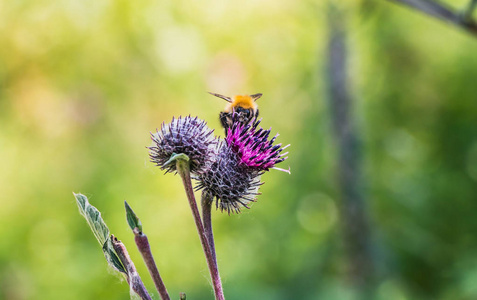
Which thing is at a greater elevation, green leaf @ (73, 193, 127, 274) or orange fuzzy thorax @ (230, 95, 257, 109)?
orange fuzzy thorax @ (230, 95, 257, 109)

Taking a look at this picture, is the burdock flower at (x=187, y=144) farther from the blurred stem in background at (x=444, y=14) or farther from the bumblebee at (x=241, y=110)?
the blurred stem in background at (x=444, y=14)

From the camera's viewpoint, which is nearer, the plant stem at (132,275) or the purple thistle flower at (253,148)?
the plant stem at (132,275)

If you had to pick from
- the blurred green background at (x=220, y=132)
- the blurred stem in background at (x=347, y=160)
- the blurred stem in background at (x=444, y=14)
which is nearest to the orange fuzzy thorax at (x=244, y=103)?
the blurred stem in background at (x=444, y=14)

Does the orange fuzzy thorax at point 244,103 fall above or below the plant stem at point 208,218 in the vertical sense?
above

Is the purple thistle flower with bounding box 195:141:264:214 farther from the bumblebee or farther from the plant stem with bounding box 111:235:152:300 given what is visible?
the plant stem with bounding box 111:235:152:300

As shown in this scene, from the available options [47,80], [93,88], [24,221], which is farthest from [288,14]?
[24,221]

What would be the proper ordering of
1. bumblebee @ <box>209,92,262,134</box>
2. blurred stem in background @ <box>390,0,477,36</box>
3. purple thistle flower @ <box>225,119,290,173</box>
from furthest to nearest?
blurred stem in background @ <box>390,0,477,36</box> < bumblebee @ <box>209,92,262,134</box> < purple thistle flower @ <box>225,119,290,173</box>

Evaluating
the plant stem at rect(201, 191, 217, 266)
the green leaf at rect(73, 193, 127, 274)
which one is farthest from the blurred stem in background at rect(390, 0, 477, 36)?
the green leaf at rect(73, 193, 127, 274)

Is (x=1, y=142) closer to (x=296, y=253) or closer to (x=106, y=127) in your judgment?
(x=106, y=127)
